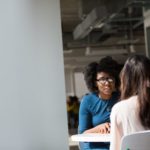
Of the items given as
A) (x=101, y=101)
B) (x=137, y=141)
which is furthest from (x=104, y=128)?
(x=137, y=141)

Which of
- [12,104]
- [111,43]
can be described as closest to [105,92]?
[12,104]

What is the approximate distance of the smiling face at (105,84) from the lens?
293 cm

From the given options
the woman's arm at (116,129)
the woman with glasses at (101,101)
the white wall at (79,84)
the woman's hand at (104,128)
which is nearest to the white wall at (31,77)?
the woman's arm at (116,129)

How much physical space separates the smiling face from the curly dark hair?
0.03 meters

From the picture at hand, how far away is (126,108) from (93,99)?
1.00m

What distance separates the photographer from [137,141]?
5.83 ft

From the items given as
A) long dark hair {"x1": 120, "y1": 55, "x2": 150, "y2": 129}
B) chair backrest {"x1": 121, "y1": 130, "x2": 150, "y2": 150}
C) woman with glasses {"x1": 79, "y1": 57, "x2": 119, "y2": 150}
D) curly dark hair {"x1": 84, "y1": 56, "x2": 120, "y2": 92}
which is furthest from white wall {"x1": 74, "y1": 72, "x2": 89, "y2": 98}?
chair backrest {"x1": 121, "y1": 130, "x2": 150, "y2": 150}

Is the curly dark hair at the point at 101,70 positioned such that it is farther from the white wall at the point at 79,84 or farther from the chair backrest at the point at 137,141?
the white wall at the point at 79,84

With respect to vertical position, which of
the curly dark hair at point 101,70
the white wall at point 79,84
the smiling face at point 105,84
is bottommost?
the white wall at point 79,84

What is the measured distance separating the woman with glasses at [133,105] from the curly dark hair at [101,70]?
90 centimetres

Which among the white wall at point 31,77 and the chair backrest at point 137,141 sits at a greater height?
the white wall at point 31,77

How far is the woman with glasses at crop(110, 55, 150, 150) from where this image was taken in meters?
1.99

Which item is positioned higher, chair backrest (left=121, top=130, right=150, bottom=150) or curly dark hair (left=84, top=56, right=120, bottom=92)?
curly dark hair (left=84, top=56, right=120, bottom=92)

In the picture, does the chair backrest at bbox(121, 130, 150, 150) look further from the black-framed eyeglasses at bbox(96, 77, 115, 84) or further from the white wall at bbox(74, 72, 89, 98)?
the white wall at bbox(74, 72, 89, 98)
